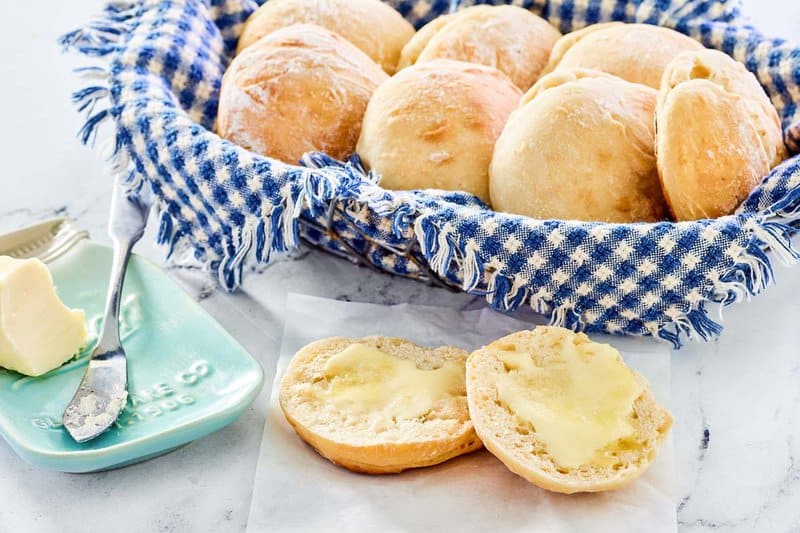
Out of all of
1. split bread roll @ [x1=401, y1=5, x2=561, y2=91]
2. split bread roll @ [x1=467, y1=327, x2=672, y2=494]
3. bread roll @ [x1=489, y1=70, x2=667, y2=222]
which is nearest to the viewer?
split bread roll @ [x1=467, y1=327, x2=672, y2=494]

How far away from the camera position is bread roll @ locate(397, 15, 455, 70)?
1.86 m

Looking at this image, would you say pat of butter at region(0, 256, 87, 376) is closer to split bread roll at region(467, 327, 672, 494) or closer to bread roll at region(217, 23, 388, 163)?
bread roll at region(217, 23, 388, 163)

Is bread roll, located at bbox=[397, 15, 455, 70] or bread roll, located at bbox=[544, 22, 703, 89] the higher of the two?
bread roll, located at bbox=[544, 22, 703, 89]

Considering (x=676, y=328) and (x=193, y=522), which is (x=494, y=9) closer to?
(x=676, y=328)

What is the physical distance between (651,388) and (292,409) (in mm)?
531

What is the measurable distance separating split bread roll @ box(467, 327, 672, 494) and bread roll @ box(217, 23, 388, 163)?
542 mm

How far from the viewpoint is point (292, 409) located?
129 cm

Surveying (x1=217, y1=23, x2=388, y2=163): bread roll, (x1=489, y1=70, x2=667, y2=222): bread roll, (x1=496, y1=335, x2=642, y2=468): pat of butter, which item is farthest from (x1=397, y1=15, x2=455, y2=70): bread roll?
(x1=496, y1=335, x2=642, y2=468): pat of butter

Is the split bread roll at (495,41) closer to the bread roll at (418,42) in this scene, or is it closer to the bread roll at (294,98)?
the bread roll at (418,42)

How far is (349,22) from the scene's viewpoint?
188 cm

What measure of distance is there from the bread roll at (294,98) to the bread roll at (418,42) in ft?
0.56

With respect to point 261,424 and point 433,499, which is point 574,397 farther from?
point 261,424

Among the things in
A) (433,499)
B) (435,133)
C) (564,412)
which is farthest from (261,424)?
(435,133)

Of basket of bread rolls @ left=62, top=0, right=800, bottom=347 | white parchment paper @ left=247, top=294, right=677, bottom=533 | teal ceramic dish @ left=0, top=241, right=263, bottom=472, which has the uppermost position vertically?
basket of bread rolls @ left=62, top=0, right=800, bottom=347
